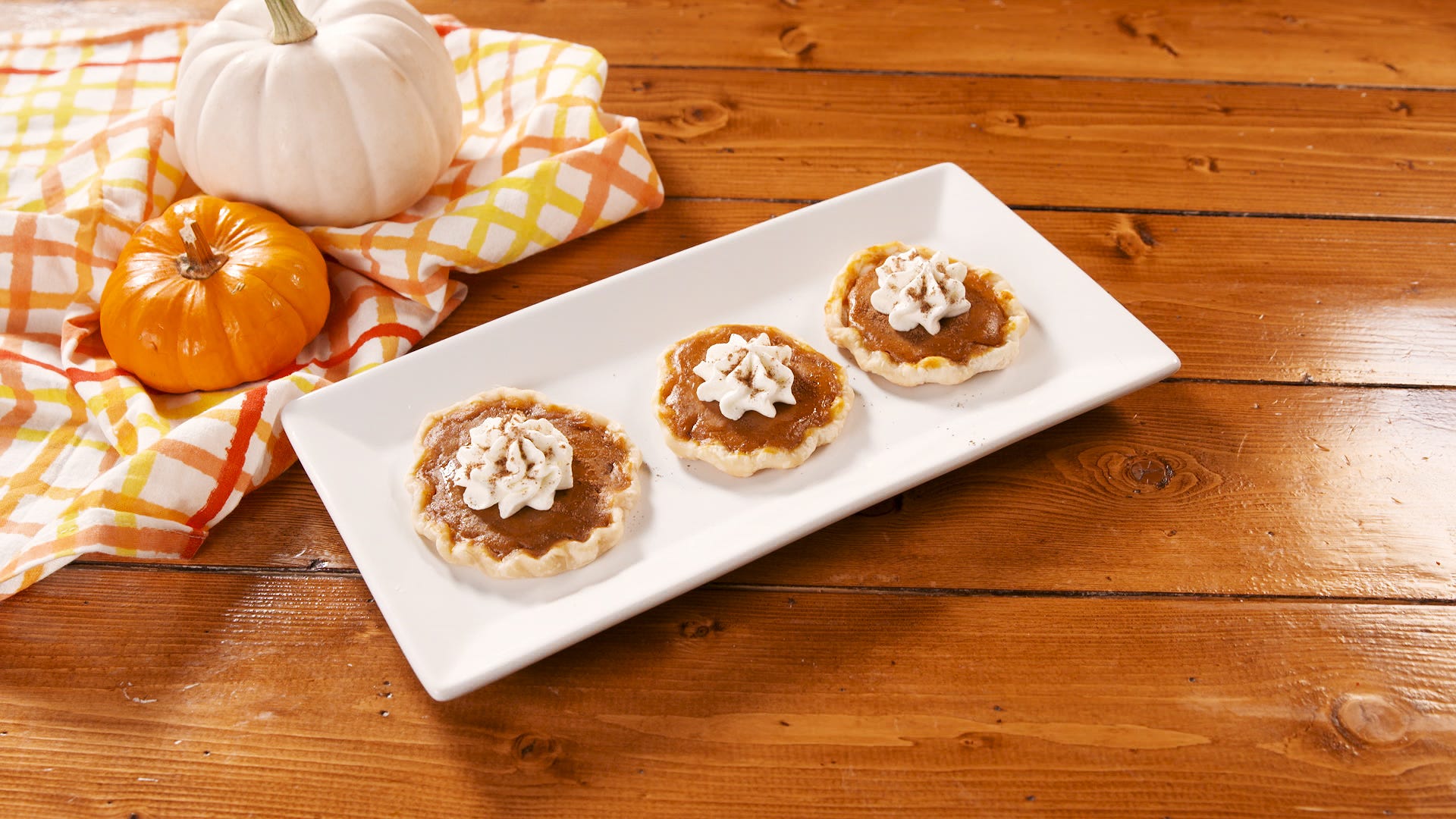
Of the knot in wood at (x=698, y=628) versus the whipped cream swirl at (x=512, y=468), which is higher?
the whipped cream swirl at (x=512, y=468)

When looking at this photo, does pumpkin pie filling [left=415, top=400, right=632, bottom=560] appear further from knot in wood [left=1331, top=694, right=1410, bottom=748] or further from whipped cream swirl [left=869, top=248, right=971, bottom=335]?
knot in wood [left=1331, top=694, right=1410, bottom=748]

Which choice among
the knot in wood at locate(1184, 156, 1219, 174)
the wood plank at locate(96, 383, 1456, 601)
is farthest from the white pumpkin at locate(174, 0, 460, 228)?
the knot in wood at locate(1184, 156, 1219, 174)

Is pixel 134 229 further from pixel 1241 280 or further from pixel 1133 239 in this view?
pixel 1241 280

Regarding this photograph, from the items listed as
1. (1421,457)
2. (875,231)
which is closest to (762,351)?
(875,231)

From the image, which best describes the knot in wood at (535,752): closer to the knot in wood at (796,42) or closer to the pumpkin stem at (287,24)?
the pumpkin stem at (287,24)

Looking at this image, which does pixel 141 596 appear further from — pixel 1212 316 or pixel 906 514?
pixel 1212 316

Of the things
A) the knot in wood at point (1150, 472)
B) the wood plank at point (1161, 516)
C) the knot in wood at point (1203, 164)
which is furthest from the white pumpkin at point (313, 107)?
the knot in wood at point (1203, 164)
